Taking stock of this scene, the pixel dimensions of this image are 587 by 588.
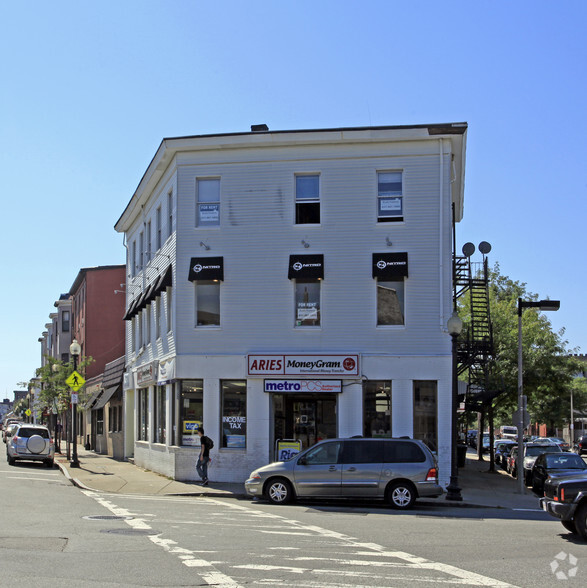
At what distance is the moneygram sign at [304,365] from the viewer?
23.9m

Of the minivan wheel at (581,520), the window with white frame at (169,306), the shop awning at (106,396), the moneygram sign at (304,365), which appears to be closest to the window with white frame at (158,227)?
the window with white frame at (169,306)

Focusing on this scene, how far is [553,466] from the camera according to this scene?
2562cm

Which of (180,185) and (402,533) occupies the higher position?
(180,185)

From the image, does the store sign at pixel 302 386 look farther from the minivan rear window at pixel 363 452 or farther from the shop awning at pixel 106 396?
the shop awning at pixel 106 396

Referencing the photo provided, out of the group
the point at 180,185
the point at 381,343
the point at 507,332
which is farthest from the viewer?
the point at 507,332

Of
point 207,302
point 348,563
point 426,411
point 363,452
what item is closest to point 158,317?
point 207,302

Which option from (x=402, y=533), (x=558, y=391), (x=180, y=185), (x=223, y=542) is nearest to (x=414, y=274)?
(x=180, y=185)

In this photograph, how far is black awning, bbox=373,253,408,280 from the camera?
2388 centimetres

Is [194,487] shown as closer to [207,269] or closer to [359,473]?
[359,473]

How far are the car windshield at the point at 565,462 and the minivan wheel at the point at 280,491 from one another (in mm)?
10770

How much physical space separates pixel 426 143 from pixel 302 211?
4298 mm

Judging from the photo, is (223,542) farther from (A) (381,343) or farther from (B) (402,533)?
(A) (381,343)

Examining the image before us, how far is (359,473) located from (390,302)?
7053 millimetres

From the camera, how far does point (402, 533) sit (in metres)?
13.6
